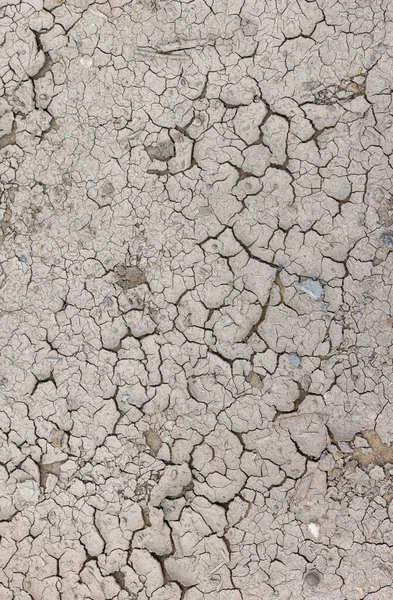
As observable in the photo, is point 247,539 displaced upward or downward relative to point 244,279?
downward

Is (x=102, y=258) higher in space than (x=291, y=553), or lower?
higher

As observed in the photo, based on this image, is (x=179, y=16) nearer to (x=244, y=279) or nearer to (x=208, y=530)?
(x=244, y=279)

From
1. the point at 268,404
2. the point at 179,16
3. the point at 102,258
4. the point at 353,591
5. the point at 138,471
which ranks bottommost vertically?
the point at 353,591

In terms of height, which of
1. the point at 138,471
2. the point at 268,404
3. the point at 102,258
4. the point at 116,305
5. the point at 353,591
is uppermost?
the point at 102,258

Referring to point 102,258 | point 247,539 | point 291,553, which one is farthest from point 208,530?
point 102,258

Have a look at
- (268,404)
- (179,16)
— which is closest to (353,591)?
(268,404)

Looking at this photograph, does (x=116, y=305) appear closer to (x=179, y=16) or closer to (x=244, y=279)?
(x=244, y=279)
